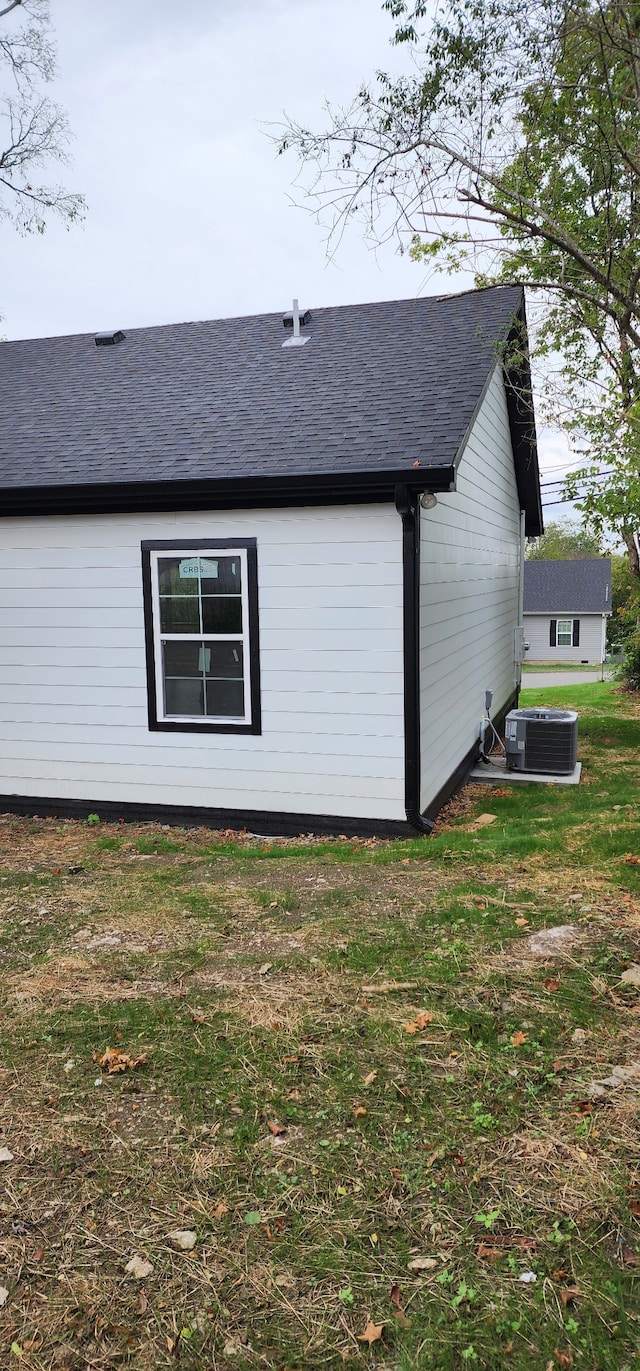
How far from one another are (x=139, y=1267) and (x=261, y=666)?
201 inches

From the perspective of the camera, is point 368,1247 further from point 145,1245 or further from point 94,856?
point 94,856

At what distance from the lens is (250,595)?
281 inches

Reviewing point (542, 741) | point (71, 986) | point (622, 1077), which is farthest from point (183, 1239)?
point (542, 741)

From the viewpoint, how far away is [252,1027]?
11.8 feet

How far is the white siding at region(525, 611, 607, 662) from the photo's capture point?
4641 cm

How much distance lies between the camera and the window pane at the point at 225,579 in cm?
721

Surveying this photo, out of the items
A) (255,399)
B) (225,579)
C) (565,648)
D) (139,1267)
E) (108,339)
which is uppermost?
(108,339)

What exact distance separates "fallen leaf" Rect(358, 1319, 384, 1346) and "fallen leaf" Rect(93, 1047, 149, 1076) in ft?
4.74

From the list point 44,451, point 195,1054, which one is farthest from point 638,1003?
point 44,451

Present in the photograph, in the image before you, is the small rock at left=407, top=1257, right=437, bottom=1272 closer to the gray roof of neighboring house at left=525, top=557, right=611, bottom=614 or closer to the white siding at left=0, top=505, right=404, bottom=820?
the white siding at left=0, top=505, right=404, bottom=820

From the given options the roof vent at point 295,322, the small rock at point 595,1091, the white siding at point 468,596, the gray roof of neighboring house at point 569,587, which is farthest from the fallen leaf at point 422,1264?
the gray roof of neighboring house at point 569,587

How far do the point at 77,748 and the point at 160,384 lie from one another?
13.9 feet

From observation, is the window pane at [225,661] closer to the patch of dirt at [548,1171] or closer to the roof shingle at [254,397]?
the roof shingle at [254,397]

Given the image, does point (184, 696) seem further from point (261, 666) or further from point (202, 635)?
point (261, 666)
